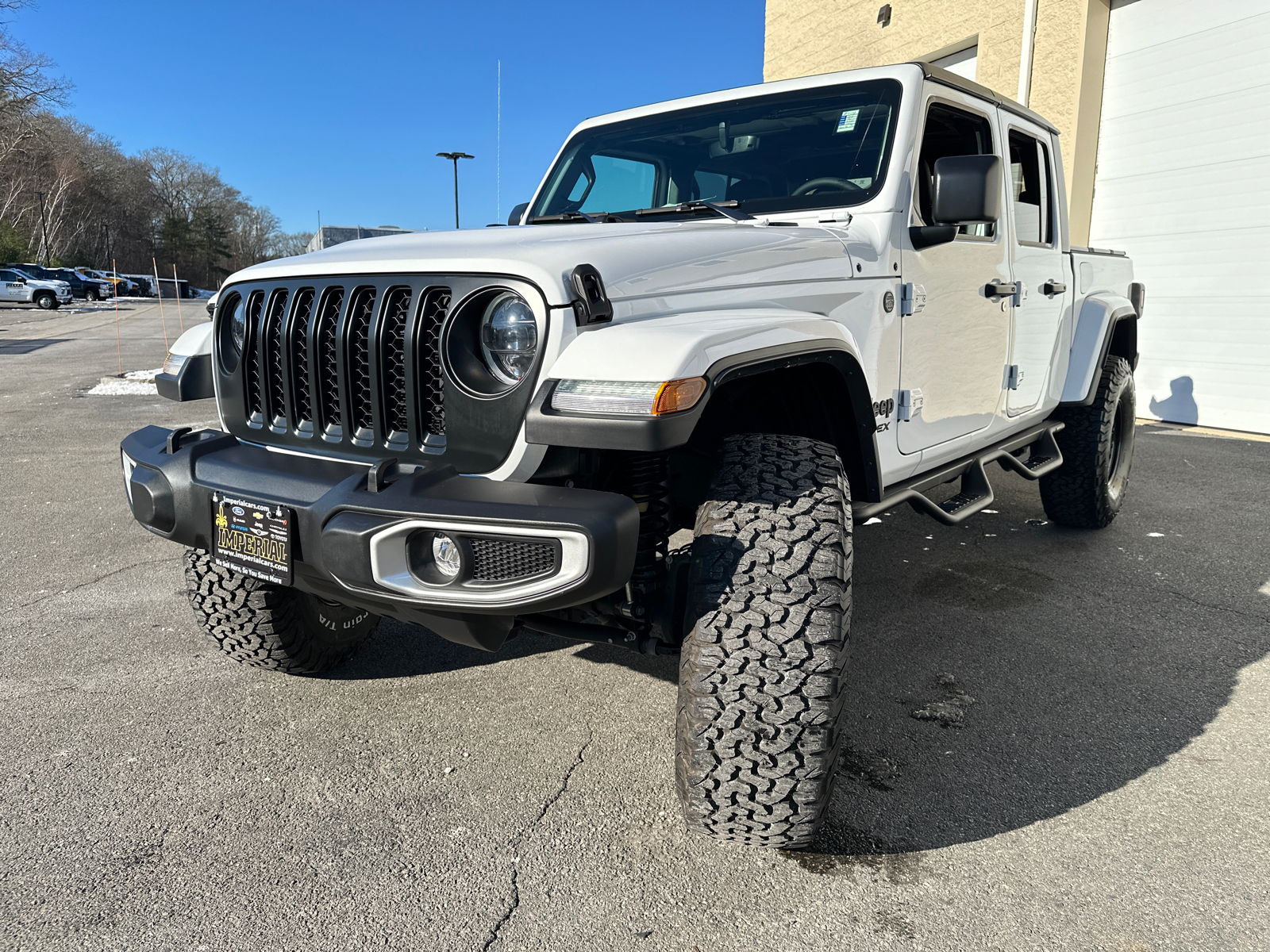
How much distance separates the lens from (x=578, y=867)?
2080mm

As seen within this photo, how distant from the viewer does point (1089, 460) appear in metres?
4.60

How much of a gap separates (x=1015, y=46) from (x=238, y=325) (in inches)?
413

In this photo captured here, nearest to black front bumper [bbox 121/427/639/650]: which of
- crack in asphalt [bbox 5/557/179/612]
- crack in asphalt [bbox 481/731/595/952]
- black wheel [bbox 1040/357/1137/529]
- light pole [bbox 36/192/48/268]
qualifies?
crack in asphalt [bbox 481/731/595/952]

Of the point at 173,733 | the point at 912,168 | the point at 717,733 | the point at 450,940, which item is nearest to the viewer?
the point at 450,940

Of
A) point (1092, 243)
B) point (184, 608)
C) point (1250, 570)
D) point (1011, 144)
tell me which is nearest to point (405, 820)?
point (184, 608)

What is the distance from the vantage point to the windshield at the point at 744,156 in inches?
117

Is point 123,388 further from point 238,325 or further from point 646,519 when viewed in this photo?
point 646,519

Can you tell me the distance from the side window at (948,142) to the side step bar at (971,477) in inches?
35.3

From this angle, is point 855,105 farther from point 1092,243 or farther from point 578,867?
point 1092,243

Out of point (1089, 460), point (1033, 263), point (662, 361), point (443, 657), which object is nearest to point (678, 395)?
point (662, 361)

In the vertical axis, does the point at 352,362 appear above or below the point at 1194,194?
below

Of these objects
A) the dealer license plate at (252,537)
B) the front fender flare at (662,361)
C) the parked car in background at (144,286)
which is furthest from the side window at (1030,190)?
the parked car in background at (144,286)

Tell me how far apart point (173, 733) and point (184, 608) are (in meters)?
1.21

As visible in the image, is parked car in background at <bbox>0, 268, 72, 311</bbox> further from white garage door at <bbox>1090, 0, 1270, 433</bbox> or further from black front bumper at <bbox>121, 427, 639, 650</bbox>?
black front bumper at <bbox>121, 427, 639, 650</bbox>
